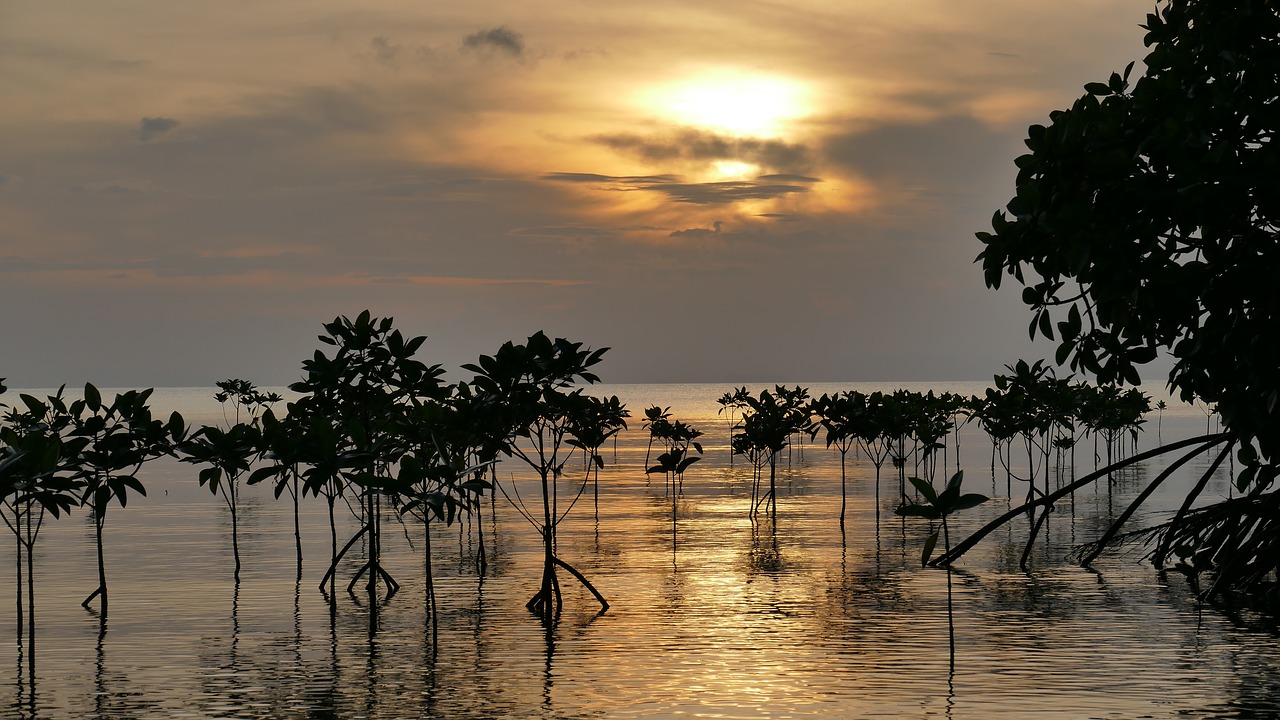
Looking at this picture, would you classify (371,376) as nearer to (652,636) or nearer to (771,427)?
(652,636)

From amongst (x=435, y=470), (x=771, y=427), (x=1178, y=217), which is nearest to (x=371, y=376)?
(x=435, y=470)

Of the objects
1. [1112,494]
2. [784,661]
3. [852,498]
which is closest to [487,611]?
[784,661]

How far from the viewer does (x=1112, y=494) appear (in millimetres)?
55344

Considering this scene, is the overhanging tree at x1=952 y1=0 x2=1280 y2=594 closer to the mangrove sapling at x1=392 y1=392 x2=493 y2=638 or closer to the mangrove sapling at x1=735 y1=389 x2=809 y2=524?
the mangrove sapling at x1=392 y1=392 x2=493 y2=638

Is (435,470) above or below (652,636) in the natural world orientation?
above

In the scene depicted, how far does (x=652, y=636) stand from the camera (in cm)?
2147

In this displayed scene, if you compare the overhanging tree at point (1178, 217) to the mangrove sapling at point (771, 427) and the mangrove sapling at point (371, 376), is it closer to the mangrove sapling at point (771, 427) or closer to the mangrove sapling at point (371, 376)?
the mangrove sapling at point (371, 376)

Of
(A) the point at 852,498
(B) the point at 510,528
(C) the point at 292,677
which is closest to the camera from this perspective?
(C) the point at 292,677

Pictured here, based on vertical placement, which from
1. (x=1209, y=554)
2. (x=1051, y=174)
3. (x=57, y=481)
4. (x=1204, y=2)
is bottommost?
(x=1209, y=554)

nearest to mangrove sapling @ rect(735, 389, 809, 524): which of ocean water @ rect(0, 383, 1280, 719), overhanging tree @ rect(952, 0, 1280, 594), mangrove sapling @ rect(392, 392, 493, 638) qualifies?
ocean water @ rect(0, 383, 1280, 719)

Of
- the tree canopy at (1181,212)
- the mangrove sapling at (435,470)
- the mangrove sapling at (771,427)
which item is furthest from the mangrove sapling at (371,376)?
the mangrove sapling at (771,427)

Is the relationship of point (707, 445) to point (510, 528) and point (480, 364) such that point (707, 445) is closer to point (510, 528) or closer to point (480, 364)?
point (510, 528)

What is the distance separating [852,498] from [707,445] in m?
53.4

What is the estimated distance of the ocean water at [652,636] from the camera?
16.4 metres
